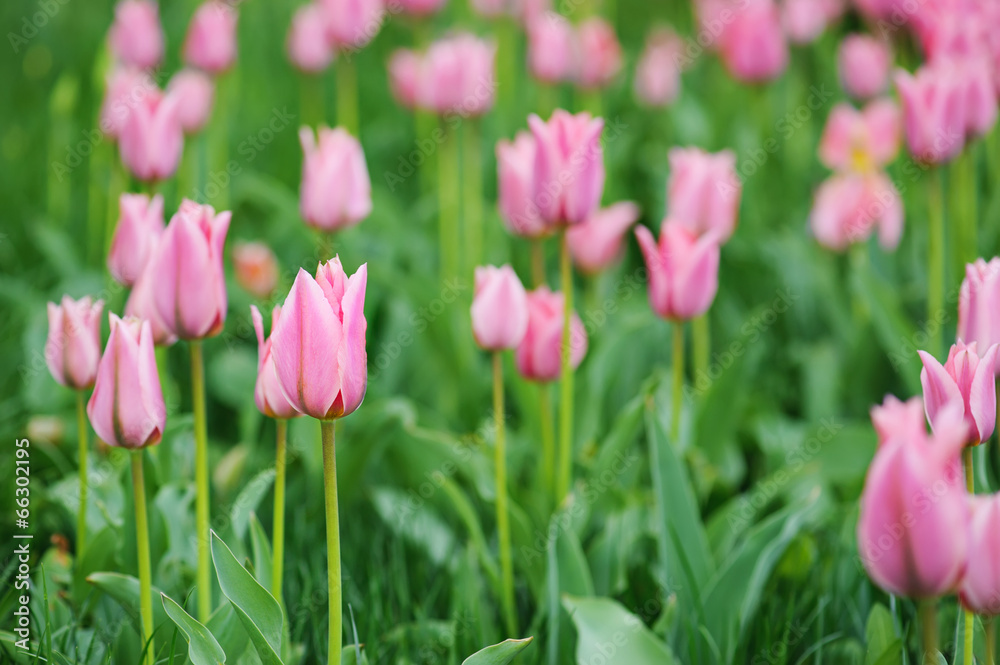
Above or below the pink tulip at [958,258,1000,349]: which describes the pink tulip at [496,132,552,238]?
above

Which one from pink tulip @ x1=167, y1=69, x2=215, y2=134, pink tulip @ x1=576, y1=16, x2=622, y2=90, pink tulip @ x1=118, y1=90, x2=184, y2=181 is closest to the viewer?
pink tulip @ x1=118, y1=90, x2=184, y2=181

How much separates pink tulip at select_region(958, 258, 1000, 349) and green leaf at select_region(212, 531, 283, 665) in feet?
3.32

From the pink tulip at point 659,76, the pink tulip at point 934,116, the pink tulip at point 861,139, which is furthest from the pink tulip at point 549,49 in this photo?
the pink tulip at point 934,116

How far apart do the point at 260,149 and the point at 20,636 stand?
2917 millimetres

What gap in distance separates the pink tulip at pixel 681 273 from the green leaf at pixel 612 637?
60 centimetres

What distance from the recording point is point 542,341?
186 cm

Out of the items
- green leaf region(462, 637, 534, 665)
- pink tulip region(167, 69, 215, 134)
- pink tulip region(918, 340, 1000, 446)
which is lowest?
green leaf region(462, 637, 534, 665)

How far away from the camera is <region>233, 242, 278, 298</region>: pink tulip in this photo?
114 inches

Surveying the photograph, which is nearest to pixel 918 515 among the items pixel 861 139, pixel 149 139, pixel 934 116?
pixel 934 116

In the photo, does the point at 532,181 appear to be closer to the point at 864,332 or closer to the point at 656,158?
the point at 864,332

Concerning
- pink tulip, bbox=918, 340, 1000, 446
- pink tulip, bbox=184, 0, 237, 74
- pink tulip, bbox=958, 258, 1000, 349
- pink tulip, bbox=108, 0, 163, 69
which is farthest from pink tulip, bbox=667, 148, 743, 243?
pink tulip, bbox=108, 0, 163, 69

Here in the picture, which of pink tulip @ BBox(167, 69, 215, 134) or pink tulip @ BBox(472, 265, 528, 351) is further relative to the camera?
pink tulip @ BBox(167, 69, 215, 134)

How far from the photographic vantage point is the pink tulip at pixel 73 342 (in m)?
1.50

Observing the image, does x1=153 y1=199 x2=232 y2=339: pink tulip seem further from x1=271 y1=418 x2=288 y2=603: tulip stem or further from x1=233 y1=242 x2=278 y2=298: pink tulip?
x1=233 y1=242 x2=278 y2=298: pink tulip
